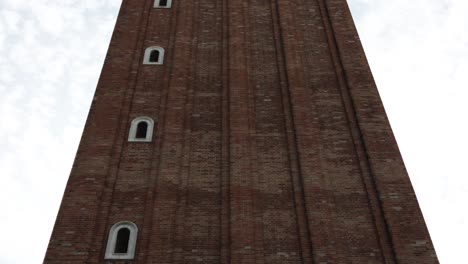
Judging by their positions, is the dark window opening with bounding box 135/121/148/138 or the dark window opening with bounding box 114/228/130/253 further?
the dark window opening with bounding box 135/121/148/138

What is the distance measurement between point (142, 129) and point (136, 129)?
0.17 m

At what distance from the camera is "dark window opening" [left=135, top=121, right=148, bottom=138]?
48.1 feet

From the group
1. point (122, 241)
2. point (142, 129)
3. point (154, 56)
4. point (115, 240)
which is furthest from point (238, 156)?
point (154, 56)

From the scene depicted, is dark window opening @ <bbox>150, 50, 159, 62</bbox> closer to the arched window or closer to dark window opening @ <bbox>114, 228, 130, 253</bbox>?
the arched window

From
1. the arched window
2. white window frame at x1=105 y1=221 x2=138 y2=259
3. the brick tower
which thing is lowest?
white window frame at x1=105 y1=221 x2=138 y2=259

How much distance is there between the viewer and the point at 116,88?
628 inches

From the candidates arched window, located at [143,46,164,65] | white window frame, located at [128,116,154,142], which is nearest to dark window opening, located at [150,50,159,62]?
arched window, located at [143,46,164,65]

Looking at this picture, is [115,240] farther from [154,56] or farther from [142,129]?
[154,56]

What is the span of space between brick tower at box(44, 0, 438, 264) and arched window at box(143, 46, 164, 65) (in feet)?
0.19

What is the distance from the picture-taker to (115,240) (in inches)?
469

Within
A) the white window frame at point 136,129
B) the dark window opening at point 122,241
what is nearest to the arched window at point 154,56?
the white window frame at point 136,129

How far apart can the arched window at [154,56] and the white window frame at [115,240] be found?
6.40m

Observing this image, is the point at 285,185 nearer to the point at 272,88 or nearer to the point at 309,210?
the point at 309,210

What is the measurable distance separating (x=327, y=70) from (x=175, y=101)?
4476 mm
